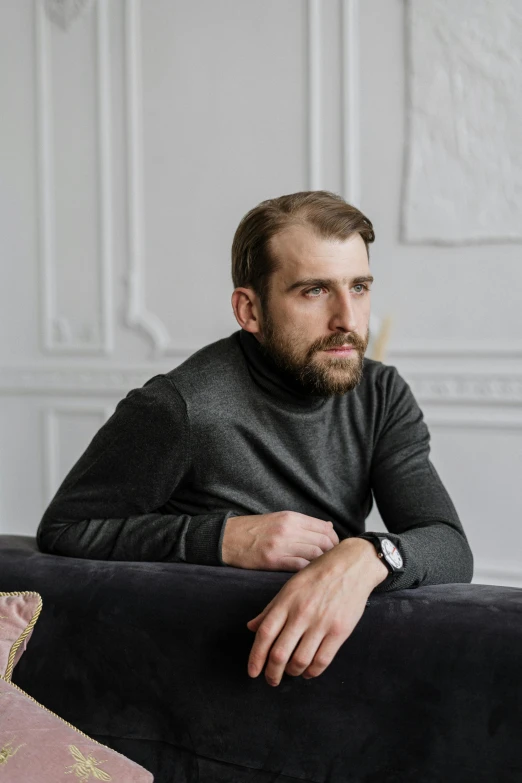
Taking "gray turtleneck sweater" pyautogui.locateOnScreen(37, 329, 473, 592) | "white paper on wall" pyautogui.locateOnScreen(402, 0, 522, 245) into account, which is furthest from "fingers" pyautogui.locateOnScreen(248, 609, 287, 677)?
"white paper on wall" pyautogui.locateOnScreen(402, 0, 522, 245)

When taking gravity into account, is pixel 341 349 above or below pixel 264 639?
above

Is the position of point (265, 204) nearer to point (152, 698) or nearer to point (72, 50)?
point (152, 698)

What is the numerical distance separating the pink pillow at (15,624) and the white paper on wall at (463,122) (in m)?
2.28

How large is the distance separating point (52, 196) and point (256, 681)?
300 centimetres

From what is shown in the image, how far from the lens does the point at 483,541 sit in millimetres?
3193

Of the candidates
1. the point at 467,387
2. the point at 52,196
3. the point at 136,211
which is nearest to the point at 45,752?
the point at 467,387

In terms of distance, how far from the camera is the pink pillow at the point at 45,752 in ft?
3.21

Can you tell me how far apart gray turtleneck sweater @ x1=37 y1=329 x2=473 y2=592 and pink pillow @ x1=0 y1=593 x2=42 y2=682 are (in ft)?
0.66

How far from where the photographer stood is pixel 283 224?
5.33 feet

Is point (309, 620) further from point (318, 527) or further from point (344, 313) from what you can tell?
point (344, 313)

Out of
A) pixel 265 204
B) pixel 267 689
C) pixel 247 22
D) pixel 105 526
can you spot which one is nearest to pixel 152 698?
pixel 267 689

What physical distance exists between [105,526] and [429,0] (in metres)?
2.42

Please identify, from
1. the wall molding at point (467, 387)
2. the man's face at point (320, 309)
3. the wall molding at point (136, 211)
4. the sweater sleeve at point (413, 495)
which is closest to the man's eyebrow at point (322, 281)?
the man's face at point (320, 309)

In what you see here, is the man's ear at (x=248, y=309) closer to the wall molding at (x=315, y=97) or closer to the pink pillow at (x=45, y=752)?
the pink pillow at (x=45, y=752)
